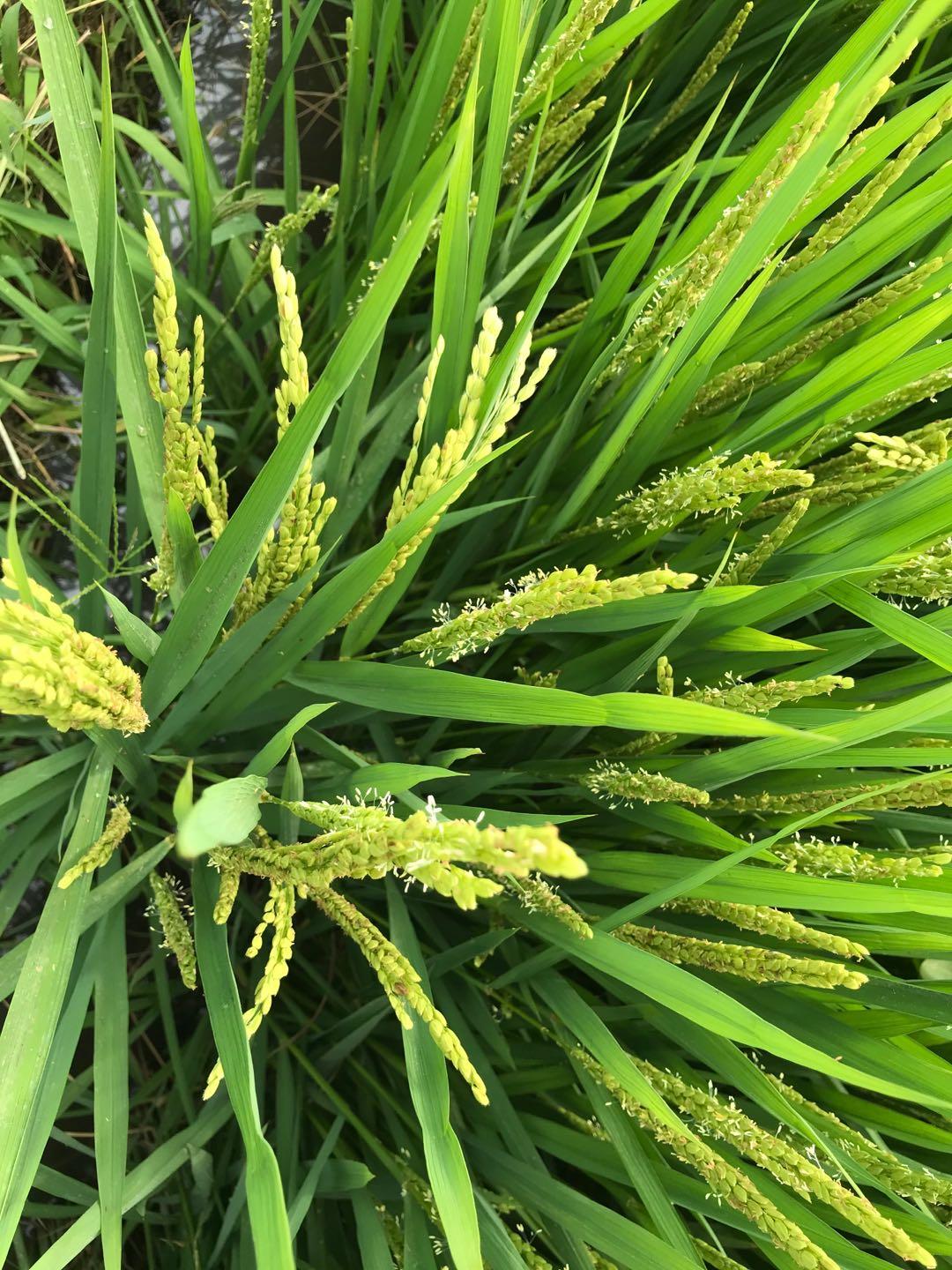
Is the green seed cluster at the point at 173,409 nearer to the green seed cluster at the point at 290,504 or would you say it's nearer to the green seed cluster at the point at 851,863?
the green seed cluster at the point at 290,504

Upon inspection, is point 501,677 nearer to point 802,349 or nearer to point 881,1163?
point 802,349

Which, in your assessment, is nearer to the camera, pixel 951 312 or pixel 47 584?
pixel 951 312

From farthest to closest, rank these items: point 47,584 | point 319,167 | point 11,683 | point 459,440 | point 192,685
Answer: point 319,167
point 47,584
point 192,685
point 459,440
point 11,683

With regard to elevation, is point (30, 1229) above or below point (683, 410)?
below

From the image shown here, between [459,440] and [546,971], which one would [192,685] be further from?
[546,971]

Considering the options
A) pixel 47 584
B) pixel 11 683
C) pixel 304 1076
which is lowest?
pixel 304 1076

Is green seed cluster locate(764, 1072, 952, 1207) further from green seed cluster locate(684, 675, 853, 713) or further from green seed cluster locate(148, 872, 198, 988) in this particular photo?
green seed cluster locate(148, 872, 198, 988)

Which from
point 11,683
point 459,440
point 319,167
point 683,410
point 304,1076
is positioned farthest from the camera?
point 319,167

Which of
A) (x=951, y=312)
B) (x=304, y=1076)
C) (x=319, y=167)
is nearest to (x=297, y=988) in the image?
(x=304, y=1076)
